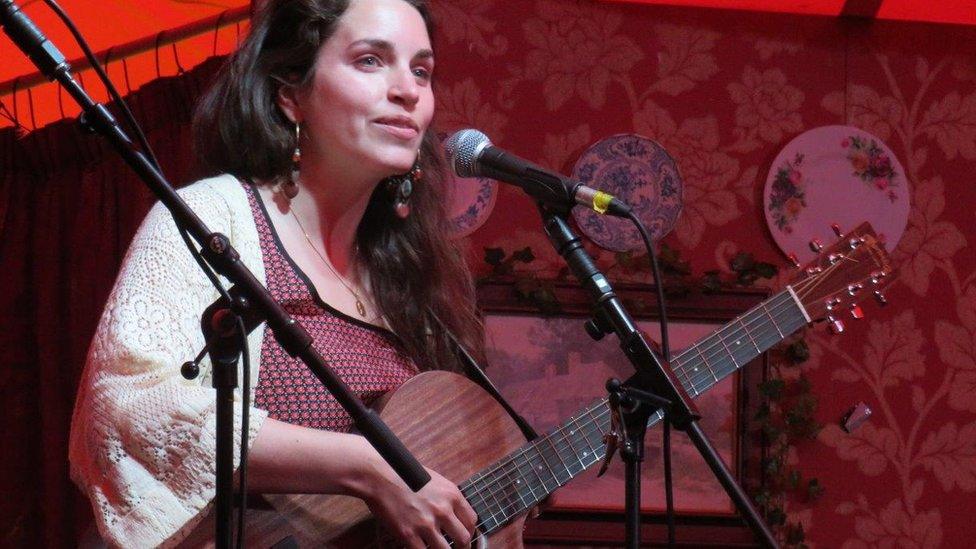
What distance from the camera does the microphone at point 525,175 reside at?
1572mm

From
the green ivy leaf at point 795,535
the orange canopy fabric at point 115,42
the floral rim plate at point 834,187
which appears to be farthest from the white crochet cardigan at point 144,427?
the floral rim plate at point 834,187

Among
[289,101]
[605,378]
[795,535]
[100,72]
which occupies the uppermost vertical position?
[100,72]

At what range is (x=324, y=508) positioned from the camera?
1.74m

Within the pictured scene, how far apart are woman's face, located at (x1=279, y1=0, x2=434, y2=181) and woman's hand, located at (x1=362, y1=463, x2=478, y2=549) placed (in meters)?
0.50

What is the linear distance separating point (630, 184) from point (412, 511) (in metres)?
1.75

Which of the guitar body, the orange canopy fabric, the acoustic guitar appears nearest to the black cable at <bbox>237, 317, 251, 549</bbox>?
the guitar body

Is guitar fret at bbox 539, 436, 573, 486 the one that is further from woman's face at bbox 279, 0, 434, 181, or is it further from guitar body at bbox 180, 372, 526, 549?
woman's face at bbox 279, 0, 434, 181

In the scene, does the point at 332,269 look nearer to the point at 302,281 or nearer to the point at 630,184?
the point at 302,281

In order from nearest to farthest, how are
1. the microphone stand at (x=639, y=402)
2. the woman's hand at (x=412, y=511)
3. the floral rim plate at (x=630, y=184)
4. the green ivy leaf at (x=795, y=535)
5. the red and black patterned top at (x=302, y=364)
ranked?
the microphone stand at (x=639, y=402)
the woman's hand at (x=412, y=511)
the red and black patterned top at (x=302, y=364)
the green ivy leaf at (x=795, y=535)
the floral rim plate at (x=630, y=184)

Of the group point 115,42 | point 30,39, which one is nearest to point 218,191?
point 30,39

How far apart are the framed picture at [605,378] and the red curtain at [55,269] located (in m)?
0.90

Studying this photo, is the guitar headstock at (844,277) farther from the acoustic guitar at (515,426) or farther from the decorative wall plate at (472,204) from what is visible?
the decorative wall plate at (472,204)

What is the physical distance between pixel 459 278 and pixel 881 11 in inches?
68.0

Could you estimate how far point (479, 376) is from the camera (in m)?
2.09
